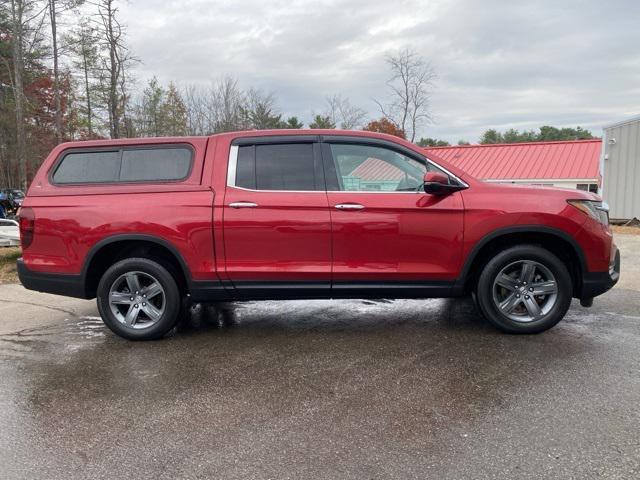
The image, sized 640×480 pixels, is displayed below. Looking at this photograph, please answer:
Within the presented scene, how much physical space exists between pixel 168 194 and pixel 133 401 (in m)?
1.89

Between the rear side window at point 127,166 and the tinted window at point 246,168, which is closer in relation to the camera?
the tinted window at point 246,168

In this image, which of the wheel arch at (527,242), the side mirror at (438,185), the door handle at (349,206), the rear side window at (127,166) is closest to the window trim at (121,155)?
the rear side window at (127,166)

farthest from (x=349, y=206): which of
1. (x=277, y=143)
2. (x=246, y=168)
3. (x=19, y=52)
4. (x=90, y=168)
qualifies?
(x=19, y=52)

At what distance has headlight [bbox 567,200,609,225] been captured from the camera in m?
4.41

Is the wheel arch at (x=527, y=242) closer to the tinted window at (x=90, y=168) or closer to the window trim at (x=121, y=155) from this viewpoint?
the window trim at (x=121, y=155)

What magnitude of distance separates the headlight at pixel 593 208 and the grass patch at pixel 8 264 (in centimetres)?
804

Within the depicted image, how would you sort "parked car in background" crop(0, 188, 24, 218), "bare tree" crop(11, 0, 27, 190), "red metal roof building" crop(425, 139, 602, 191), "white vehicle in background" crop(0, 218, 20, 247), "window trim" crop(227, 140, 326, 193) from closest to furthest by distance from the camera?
1. "window trim" crop(227, 140, 326, 193)
2. "white vehicle in background" crop(0, 218, 20, 247)
3. "parked car in background" crop(0, 188, 24, 218)
4. "bare tree" crop(11, 0, 27, 190)
5. "red metal roof building" crop(425, 139, 602, 191)

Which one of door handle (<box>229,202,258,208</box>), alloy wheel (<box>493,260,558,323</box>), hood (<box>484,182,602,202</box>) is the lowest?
alloy wheel (<box>493,260,558,323</box>)

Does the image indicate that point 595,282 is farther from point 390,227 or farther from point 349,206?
point 349,206

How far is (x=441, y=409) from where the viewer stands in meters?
3.16

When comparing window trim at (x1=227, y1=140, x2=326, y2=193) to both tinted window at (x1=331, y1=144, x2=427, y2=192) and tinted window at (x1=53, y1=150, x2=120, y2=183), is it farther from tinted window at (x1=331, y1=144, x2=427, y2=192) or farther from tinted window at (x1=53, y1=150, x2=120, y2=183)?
tinted window at (x1=53, y1=150, x2=120, y2=183)

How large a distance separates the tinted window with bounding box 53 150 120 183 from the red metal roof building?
2349 cm

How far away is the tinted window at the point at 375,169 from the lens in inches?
177

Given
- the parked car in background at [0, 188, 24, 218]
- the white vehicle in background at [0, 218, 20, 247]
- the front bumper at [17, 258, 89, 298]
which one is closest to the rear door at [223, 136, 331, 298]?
the front bumper at [17, 258, 89, 298]
